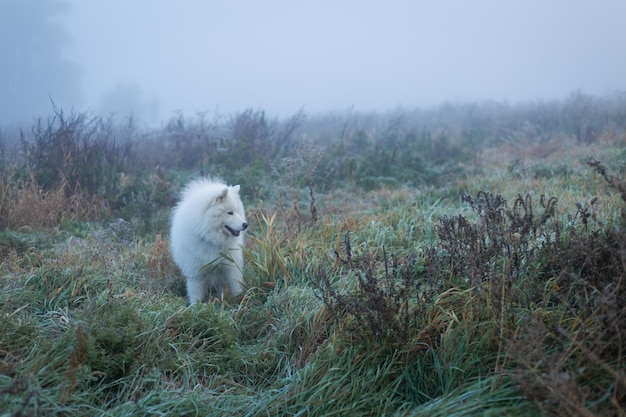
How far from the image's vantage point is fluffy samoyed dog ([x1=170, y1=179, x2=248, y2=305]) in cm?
437

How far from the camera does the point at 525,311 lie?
2.71m

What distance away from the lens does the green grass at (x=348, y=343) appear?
222 centimetres

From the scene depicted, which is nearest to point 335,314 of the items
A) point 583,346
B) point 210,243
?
point 583,346

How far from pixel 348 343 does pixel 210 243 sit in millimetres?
1935

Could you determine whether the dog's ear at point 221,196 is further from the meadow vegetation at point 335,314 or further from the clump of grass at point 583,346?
the clump of grass at point 583,346

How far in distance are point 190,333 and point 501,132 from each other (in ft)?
37.5

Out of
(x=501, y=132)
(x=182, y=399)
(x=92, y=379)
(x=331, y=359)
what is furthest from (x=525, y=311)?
(x=501, y=132)

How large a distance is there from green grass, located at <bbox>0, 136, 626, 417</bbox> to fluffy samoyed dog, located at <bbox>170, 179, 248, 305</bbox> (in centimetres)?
41

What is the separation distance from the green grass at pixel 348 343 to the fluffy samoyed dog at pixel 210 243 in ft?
A: 1.35

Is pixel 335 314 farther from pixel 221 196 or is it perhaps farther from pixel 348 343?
pixel 221 196

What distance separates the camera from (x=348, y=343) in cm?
292

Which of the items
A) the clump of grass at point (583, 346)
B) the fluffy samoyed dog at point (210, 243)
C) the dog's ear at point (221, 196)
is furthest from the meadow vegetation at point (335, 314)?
the dog's ear at point (221, 196)

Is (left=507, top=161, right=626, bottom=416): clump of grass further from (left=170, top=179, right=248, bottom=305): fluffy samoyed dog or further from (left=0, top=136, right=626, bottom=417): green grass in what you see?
(left=170, top=179, right=248, bottom=305): fluffy samoyed dog

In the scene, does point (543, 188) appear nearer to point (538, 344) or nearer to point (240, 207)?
point (240, 207)
